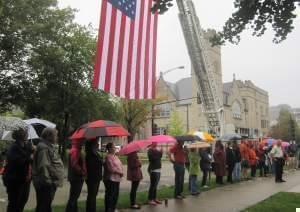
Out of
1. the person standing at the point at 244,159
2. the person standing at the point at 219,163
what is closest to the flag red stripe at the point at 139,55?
the person standing at the point at 219,163

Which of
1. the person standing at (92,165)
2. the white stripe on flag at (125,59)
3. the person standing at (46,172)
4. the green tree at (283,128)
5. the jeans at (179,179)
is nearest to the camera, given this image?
the person standing at (46,172)

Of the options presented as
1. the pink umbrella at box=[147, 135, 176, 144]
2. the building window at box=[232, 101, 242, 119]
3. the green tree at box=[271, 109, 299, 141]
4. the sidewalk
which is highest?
the building window at box=[232, 101, 242, 119]

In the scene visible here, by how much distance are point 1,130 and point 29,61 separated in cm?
1535

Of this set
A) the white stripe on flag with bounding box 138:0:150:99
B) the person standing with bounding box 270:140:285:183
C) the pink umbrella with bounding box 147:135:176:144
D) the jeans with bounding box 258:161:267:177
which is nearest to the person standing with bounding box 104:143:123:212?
the pink umbrella with bounding box 147:135:176:144

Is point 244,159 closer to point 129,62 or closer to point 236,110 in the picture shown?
point 129,62

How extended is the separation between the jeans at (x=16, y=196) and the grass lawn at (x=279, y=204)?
530cm

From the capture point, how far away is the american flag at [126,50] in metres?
11.1

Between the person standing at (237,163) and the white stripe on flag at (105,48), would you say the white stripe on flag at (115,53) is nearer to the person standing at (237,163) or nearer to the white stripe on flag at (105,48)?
the white stripe on flag at (105,48)

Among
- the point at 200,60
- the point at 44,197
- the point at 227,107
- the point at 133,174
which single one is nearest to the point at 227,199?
the point at 133,174

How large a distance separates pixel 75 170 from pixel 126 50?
4.43 m

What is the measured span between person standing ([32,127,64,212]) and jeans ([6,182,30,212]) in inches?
44.0

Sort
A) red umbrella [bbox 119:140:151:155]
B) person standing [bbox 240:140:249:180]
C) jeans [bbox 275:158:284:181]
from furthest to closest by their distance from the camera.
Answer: person standing [bbox 240:140:249:180], jeans [bbox 275:158:284:181], red umbrella [bbox 119:140:151:155]

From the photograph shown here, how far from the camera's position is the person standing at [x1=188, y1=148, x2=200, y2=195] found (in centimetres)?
1384

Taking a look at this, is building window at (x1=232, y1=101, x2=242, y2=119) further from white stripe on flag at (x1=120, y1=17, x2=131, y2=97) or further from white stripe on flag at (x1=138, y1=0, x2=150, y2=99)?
white stripe on flag at (x1=120, y1=17, x2=131, y2=97)
